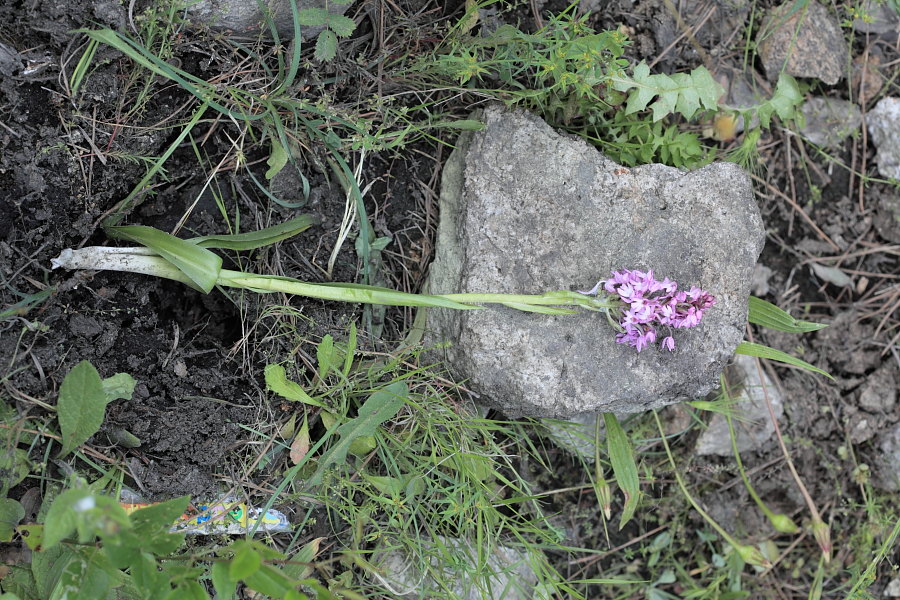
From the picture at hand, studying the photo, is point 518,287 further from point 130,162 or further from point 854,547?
point 854,547

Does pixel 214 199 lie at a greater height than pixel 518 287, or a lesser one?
greater

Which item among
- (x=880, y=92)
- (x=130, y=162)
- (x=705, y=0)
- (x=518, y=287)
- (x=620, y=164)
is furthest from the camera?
(x=880, y=92)

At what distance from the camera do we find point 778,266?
3.17 meters

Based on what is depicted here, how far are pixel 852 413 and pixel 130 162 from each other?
10.2ft

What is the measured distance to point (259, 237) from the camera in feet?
7.55

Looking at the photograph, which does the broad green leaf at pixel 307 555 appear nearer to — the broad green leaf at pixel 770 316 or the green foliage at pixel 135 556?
the green foliage at pixel 135 556

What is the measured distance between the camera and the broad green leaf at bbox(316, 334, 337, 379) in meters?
2.34

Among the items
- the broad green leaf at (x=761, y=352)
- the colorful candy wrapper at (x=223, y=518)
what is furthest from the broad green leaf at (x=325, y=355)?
the broad green leaf at (x=761, y=352)

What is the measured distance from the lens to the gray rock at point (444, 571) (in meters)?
2.33

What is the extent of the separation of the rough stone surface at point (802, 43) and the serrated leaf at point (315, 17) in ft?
6.18

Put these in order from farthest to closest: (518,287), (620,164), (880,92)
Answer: (880,92) → (620,164) → (518,287)

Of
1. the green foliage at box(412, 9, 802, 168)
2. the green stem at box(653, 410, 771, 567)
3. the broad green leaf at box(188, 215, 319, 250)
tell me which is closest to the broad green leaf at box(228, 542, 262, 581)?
the broad green leaf at box(188, 215, 319, 250)

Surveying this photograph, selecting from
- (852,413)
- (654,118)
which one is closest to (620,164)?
(654,118)

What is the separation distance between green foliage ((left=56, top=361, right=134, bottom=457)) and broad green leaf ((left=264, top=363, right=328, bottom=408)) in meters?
0.49
